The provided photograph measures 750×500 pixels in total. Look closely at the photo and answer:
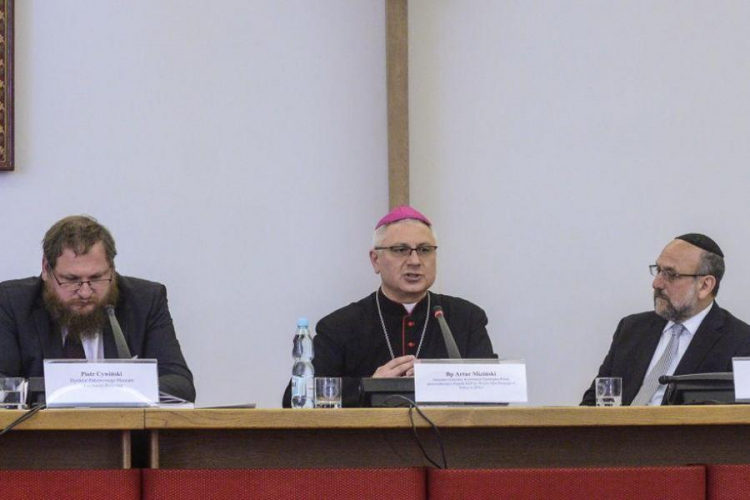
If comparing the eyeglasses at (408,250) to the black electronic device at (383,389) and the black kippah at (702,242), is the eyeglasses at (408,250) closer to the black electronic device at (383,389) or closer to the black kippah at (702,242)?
the black kippah at (702,242)

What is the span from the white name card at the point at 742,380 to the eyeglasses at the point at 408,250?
Answer: 1339 mm

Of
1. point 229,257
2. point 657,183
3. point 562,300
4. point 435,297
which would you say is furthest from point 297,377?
point 657,183

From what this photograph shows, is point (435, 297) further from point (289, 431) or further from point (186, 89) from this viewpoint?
point (289, 431)

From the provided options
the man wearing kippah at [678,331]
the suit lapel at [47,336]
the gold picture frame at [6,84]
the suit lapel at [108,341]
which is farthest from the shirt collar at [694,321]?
the gold picture frame at [6,84]

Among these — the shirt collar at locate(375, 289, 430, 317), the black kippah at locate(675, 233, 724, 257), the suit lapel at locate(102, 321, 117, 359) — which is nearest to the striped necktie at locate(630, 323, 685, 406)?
the black kippah at locate(675, 233, 724, 257)

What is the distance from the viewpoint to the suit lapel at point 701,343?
3.70 meters

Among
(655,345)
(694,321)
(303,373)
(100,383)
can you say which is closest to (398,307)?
(303,373)

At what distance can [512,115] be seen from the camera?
4.44 metres

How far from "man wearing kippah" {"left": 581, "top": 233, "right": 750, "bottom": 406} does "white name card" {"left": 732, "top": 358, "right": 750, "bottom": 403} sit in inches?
48.5

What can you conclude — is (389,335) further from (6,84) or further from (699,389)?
(6,84)

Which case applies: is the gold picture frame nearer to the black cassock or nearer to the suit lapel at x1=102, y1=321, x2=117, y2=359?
the suit lapel at x1=102, y1=321, x2=117, y2=359

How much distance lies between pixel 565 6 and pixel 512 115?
0.49 m

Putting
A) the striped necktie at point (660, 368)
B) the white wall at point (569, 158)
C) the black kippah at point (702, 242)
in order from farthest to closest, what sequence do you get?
the white wall at point (569, 158), the black kippah at point (702, 242), the striped necktie at point (660, 368)

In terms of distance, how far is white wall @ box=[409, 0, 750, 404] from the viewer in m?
4.40
